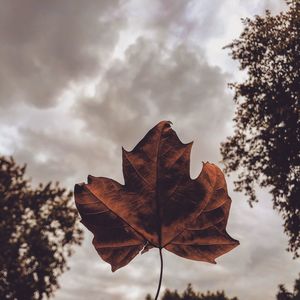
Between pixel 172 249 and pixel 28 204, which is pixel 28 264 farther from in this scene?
pixel 172 249

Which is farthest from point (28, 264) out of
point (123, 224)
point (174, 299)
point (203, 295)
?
point (123, 224)

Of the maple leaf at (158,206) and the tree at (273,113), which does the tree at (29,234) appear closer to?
the tree at (273,113)

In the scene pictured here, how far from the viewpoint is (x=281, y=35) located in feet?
68.0

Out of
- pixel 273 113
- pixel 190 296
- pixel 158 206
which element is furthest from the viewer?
pixel 190 296

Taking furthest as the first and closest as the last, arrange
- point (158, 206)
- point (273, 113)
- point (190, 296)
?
point (190, 296) < point (273, 113) < point (158, 206)

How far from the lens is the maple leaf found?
83 cm

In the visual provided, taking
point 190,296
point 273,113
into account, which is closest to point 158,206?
point 273,113

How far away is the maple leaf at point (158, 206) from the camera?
0.83 metres

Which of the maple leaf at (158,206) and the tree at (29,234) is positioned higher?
the tree at (29,234)

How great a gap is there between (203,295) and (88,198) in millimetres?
38995

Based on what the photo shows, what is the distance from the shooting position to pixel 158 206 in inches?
33.1

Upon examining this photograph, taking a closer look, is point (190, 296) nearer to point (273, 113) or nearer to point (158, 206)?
point (273, 113)

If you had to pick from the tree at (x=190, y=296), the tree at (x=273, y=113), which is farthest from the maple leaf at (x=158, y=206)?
the tree at (x=190, y=296)

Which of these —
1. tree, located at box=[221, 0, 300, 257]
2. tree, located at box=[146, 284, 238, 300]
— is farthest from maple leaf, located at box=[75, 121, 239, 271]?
tree, located at box=[146, 284, 238, 300]
